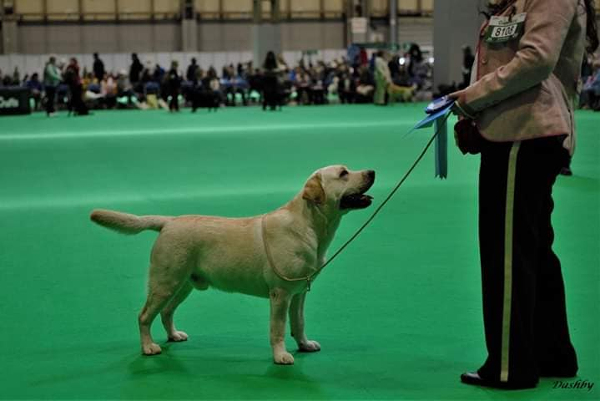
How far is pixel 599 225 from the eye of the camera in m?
7.39

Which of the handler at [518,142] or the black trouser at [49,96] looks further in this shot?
the black trouser at [49,96]

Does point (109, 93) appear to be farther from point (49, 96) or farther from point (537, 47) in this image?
point (537, 47)

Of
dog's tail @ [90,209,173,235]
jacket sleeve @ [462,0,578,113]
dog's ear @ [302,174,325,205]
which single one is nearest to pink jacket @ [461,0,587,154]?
jacket sleeve @ [462,0,578,113]

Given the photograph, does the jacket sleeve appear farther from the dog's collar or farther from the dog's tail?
the dog's tail

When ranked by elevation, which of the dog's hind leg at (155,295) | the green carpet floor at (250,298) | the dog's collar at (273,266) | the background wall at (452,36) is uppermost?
the background wall at (452,36)

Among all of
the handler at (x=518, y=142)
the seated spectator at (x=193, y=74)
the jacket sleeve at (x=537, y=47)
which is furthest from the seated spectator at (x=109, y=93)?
the jacket sleeve at (x=537, y=47)

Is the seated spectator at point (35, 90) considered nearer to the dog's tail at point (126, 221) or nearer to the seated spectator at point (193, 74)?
the seated spectator at point (193, 74)

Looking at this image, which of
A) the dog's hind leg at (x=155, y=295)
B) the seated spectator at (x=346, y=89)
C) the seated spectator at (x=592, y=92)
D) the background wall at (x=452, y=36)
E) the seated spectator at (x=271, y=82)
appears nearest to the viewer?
the dog's hind leg at (x=155, y=295)

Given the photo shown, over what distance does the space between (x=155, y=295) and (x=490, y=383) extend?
1.55 meters

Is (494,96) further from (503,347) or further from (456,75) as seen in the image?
(456,75)

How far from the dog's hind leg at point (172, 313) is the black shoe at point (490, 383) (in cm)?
138

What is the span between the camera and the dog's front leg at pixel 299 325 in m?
4.20

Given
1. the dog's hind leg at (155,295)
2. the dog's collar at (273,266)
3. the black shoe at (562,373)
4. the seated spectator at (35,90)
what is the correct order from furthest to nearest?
the seated spectator at (35,90) < the dog's hind leg at (155,295) < the dog's collar at (273,266) < the black shoe at (562,373)

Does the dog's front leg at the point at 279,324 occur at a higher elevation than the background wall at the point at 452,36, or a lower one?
lower
